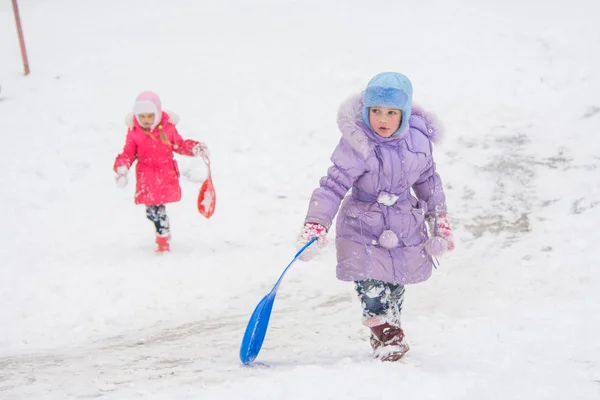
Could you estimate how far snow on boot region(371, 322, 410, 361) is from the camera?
408cm

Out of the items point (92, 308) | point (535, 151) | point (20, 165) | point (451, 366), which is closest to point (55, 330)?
point (92, 308)

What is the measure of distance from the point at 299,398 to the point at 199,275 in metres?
3.50

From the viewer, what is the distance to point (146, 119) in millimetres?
7023

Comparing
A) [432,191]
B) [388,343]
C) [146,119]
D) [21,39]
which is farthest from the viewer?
[21,39]

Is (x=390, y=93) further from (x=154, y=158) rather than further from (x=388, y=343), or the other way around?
(x=154, y=158)

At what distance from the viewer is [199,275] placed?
21.6 ft

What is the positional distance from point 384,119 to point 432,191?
63cm

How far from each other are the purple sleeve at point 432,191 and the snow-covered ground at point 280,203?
0.88 m

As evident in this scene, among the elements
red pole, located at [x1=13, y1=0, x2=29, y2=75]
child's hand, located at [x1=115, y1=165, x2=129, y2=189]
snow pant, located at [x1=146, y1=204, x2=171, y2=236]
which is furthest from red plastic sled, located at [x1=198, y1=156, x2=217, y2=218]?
red pole, located at [x1=13, y1=0, x2=29, y2=75]

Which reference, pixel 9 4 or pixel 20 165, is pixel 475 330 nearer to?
pixel 20 165

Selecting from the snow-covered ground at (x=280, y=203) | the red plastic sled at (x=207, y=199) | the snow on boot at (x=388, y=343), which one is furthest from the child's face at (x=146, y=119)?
the snow on boot at (x=388, y=343)

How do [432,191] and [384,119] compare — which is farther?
[432,191]

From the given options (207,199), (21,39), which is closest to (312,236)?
(207,199)

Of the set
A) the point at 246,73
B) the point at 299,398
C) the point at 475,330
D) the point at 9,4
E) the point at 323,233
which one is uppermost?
Result: the point at 9,4
